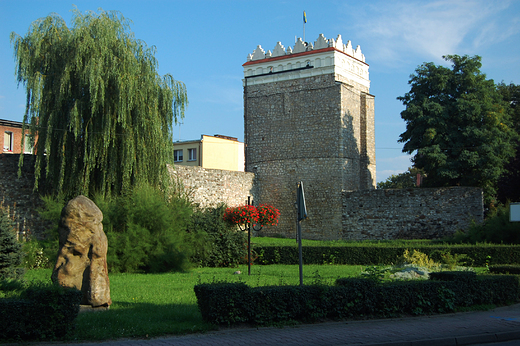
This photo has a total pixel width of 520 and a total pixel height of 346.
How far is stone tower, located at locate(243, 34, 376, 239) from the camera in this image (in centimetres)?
2725

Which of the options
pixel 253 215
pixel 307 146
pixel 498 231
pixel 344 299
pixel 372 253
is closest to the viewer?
pixel 344 299

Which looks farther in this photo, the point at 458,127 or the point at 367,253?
the point at 458,127

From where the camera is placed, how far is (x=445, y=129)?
25.5 metres

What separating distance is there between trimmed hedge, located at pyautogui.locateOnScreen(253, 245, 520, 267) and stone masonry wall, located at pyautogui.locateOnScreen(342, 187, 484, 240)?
7728mm

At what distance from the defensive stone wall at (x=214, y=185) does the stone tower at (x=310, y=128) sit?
1573 mm

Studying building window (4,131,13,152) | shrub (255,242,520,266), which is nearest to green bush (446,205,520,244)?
shrub (255,242,520,266)

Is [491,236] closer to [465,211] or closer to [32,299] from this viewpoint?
[465,211]

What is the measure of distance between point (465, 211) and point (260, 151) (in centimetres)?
1155

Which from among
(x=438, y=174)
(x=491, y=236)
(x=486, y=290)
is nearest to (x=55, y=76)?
(x=486, y=290)

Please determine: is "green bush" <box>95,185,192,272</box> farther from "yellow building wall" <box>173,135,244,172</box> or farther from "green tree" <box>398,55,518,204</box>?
"yellow building wall" <box>173,135,244,172</box>

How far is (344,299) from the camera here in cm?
794

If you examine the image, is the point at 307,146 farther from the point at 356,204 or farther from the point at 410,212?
the point at 410,212

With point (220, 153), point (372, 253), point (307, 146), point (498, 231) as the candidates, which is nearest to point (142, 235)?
point (372, 253)

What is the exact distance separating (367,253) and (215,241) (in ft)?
17.5
